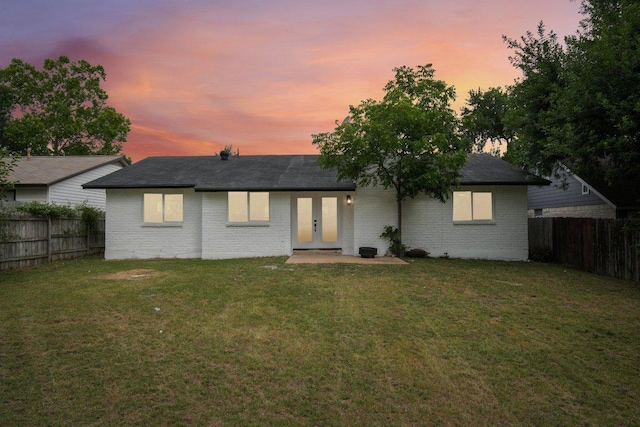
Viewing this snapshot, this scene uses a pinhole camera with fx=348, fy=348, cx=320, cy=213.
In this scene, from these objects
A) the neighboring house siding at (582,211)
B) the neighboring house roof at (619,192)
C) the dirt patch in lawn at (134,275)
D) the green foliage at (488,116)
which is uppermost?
the green foliage at (488,116)

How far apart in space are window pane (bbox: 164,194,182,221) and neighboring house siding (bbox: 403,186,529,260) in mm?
8790

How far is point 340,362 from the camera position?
4.20m

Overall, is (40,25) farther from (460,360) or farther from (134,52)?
(460,360)

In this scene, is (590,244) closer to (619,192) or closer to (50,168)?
(619,192)

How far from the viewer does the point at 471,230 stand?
13.5 m

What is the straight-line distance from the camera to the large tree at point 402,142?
38.2 ft

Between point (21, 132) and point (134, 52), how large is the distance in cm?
2411

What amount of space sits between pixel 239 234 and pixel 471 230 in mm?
8950

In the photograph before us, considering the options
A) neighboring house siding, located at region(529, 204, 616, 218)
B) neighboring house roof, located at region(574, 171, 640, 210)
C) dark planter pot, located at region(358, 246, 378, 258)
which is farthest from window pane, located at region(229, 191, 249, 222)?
neighboring house siding, located at region(529, 204, 616, 218)

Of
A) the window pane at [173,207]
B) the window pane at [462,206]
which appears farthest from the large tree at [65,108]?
the window pane at [462,206]

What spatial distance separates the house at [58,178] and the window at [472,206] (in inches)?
656

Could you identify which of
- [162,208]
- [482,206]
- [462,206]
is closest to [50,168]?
[162,208]

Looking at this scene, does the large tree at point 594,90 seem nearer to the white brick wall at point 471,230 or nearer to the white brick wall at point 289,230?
the white brick wall at point 471,230

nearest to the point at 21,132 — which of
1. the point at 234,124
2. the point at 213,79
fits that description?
the point at 234,124
